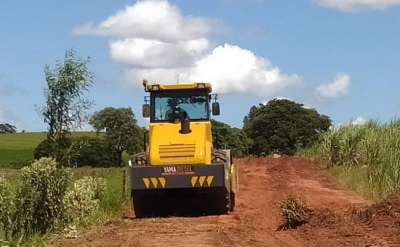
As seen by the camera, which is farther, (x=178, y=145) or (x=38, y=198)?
(x=178, y=145)

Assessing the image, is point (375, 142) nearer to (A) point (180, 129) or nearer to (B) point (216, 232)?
(A) point (180, 129)

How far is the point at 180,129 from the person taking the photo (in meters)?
16.9

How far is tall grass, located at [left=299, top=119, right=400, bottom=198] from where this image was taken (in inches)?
790

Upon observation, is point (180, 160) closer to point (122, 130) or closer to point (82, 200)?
point (82, 200)

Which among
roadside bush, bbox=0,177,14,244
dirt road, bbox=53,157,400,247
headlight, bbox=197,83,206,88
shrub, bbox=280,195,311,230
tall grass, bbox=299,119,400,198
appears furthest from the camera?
tall grass, bbox=299,119,400,198

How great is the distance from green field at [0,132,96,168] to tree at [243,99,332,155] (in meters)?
18.9

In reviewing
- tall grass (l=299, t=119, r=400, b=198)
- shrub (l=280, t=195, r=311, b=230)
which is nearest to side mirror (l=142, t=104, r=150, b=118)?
shrub (l=280, t=195, r=311, b=230)

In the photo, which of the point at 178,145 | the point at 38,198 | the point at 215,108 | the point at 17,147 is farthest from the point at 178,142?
the point at 17,147

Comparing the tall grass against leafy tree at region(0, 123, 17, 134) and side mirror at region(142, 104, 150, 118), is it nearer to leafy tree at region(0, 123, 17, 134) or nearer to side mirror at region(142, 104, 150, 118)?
side mirror at region(142, 104, 150, 118)

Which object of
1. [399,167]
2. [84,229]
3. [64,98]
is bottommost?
[84,229]

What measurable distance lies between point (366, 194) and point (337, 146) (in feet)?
33.4

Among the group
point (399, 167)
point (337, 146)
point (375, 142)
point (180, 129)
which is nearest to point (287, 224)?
point (180, 129)

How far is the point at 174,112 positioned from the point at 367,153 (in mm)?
9845

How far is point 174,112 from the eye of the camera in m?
17.4
